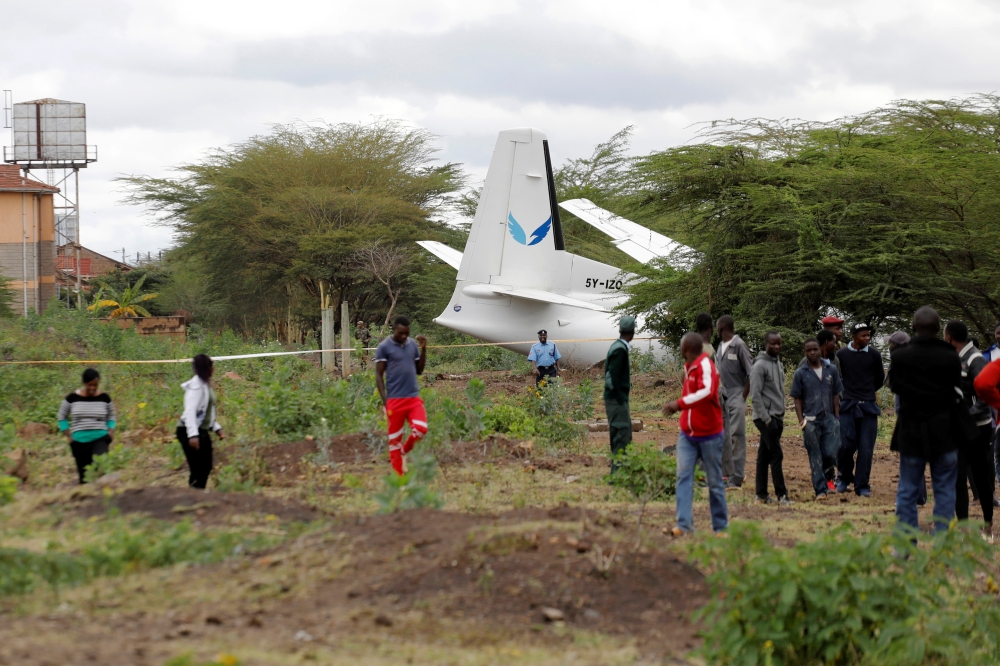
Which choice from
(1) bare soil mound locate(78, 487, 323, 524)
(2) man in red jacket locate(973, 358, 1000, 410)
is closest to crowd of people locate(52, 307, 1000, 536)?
(2) man in red jacket locate(973, 358, 1000, 410)

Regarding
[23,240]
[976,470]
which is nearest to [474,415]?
[976,470]

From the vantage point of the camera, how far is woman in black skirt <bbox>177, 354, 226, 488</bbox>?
8000 mm

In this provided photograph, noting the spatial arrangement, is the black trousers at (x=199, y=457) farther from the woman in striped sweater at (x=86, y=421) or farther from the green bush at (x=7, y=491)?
the green bush at (x=7, y=491)

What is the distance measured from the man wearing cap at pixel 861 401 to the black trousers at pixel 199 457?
5916 mm

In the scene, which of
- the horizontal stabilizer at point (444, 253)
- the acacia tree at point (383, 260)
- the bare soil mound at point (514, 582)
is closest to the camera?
the bare soil mound at point (514, 582)

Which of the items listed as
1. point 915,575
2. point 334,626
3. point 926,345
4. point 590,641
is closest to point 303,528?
point 334,626

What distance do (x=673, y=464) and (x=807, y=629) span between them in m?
4.08

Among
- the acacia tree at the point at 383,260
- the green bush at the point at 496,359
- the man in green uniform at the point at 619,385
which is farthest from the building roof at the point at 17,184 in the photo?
the man in green uniform at the point at 619,385

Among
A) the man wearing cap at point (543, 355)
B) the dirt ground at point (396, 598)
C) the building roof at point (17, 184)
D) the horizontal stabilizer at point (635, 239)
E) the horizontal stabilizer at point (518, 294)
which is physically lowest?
the dirt ground at point (396, 598)

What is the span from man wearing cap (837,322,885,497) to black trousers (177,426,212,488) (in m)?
5.92

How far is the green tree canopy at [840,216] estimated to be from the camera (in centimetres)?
1478

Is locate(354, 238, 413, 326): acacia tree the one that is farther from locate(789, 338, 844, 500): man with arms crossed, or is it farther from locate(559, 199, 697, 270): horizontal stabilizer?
locate(789, 338, 844, 500): man with arms crossed

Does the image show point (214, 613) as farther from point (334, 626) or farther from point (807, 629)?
point (807, 629)

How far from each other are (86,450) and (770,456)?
20.4 feet
